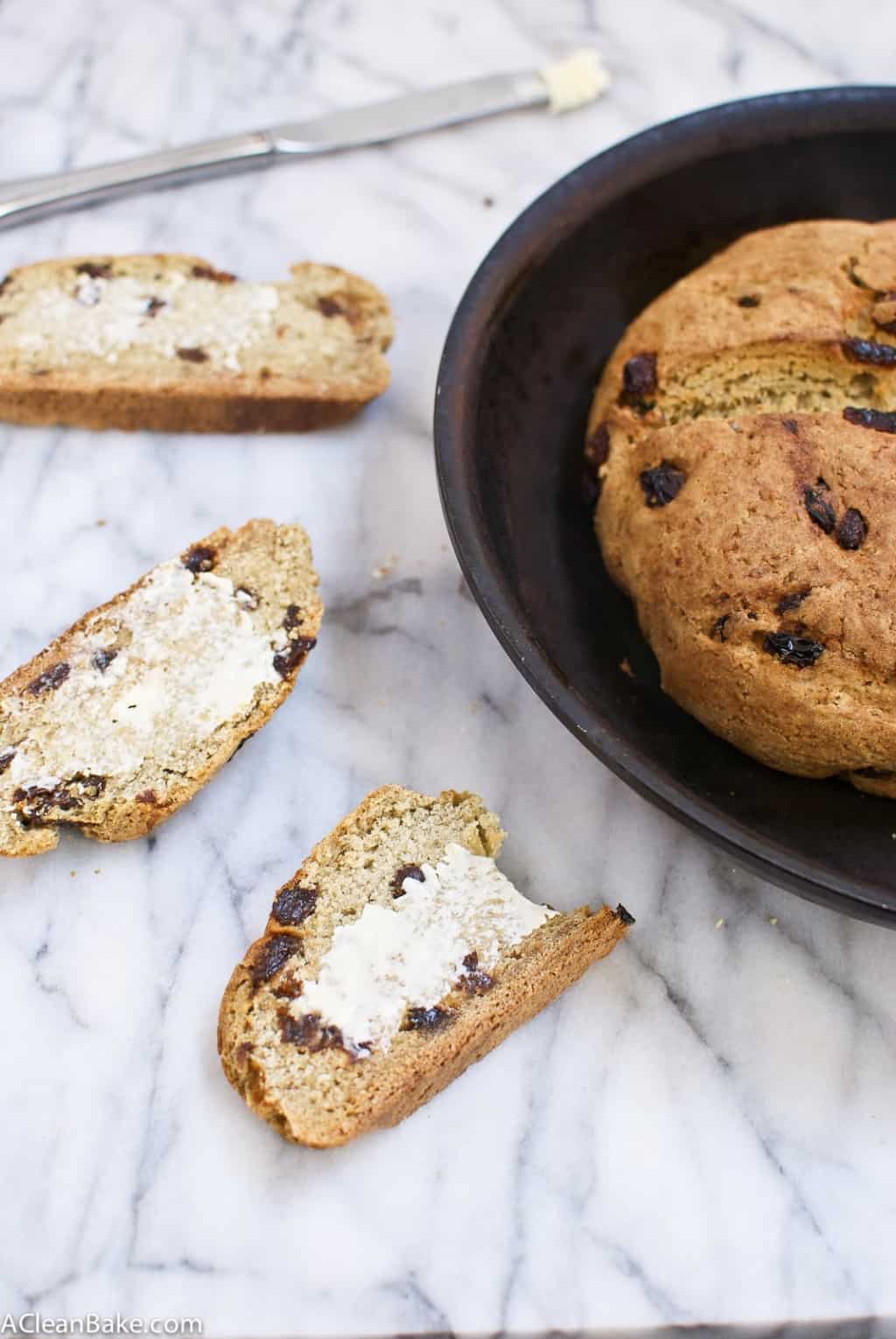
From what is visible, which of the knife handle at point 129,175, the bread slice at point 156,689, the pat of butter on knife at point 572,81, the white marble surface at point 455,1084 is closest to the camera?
the white marble surface at point 455,1084

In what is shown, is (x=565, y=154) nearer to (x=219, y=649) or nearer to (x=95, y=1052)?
(x=219, y=649)

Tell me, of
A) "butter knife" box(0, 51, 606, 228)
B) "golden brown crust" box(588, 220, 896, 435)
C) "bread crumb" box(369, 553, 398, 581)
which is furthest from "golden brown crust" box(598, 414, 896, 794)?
"butter knife" box(0, 51, 606, 228)

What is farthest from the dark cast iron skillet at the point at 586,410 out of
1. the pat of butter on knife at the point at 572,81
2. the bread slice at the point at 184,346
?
the pat of butter on knife at the point at 572,81

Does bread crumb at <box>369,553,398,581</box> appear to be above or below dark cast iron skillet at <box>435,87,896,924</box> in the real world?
below

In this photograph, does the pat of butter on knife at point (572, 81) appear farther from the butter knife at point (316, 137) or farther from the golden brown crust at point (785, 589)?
the golden brown crust at point (785, 589)

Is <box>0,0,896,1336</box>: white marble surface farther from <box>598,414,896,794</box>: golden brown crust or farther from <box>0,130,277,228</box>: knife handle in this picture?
<box>598,414,896,794</box>: golden brown crust

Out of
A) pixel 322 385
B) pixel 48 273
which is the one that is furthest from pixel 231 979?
pixel 48 273
